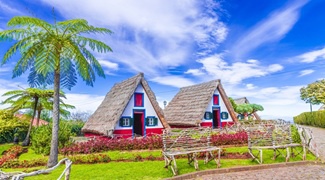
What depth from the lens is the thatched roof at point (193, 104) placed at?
22.3 meters

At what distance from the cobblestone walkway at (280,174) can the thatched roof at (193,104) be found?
12.7m

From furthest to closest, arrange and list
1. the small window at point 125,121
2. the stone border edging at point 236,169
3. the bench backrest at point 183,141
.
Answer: the small window at point 125,121, the bench backrest at point 183,141, the stone border edging at point 236,169

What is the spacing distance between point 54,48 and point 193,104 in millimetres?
15964

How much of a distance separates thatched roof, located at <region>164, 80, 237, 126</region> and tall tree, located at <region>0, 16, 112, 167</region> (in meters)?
12.8

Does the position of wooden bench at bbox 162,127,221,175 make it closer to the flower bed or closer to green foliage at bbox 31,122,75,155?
the flower bed

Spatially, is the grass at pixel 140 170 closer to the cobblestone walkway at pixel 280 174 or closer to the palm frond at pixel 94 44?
the cobblestone walkway at pixel 280 174

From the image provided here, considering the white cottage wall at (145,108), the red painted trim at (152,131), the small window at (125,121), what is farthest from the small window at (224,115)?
the small window at (125,121)

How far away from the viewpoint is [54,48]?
10508 millimetres

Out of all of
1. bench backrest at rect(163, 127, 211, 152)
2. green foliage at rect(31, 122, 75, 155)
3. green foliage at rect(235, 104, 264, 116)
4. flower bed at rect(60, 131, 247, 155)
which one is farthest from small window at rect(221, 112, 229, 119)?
bench backrest at rect(163, 127, 211, 152)

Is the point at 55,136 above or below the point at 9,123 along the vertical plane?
below

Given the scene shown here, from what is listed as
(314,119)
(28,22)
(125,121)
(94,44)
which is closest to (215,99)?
A: (125,121)

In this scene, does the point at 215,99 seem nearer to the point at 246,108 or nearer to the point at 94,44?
the point at 246,108

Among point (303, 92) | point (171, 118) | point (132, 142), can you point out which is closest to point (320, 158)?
point (132, 142)

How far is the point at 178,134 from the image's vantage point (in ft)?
28.3
